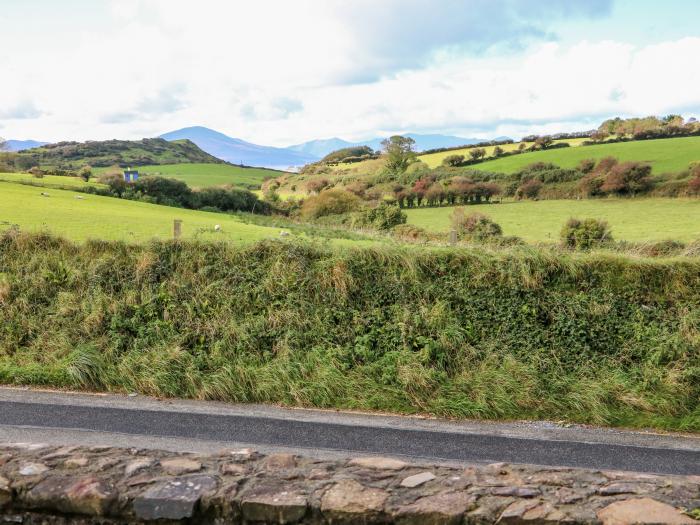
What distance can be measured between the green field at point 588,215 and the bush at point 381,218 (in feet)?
6.01

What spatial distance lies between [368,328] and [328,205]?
1509 inches

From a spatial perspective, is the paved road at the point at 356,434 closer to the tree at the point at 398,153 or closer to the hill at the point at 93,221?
the hill at the point at 93,221

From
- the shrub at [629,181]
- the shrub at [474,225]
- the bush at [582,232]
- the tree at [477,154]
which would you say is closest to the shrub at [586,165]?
the shrub at [629,181]

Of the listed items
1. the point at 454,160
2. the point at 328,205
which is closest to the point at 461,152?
the point at 454,160

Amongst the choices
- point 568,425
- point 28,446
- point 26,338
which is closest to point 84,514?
point 28,446

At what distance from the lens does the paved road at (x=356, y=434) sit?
6594mm

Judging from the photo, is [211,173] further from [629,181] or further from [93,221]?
[93,221]

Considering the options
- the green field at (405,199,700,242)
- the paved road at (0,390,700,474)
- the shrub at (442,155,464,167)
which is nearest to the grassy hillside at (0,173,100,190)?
the green field at (405,199,700,242)

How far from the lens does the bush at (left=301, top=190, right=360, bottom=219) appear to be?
46.9 meters

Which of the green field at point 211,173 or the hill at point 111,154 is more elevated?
the hill at point 111,154

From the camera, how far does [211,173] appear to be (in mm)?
92375

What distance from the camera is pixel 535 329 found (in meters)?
9.31

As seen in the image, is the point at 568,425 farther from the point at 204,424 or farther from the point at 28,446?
the point at 28,446

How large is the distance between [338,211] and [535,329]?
38.3m
